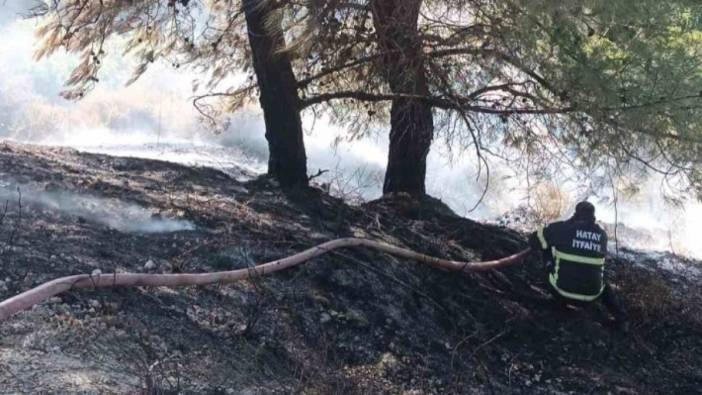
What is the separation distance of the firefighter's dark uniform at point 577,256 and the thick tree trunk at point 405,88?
67.9 inches

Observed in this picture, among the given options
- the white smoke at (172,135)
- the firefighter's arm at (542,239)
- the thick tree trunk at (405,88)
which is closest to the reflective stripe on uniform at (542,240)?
the firefighter's arm at (542,239)

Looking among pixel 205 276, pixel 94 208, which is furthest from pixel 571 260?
pixel 94 208

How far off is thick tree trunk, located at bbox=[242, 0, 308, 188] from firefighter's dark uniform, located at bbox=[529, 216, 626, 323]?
116 inches

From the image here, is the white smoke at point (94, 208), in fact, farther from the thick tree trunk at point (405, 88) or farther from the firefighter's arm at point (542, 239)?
the firefighter's arm at point (542, 239)

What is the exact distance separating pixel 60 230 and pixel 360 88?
3480 mm

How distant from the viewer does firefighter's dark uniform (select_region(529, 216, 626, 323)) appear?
630 cm

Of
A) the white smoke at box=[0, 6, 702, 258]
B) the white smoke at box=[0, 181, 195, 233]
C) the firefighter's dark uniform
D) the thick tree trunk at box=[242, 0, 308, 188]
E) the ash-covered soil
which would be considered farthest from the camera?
the white smoke at box=[0, 6, 702, 258]

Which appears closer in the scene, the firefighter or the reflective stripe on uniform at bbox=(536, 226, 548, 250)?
the firefighter

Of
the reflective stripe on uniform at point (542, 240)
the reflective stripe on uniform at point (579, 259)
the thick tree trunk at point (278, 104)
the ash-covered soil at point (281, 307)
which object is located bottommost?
the ash-covered soil at point (281, 307)

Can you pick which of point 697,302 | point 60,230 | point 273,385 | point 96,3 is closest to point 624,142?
point 697,302

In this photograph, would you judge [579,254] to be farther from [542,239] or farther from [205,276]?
[205,276]

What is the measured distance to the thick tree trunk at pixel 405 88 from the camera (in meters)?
6.51

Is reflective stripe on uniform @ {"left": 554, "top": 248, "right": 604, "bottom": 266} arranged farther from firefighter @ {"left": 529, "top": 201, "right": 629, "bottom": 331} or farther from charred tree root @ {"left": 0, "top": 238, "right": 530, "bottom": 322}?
charred tree root @ {"left": 0, "top": 238, "right": 530, "bottom": 322}

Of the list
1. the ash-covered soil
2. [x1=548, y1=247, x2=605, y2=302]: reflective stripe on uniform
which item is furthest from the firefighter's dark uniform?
the ash-covered soil
